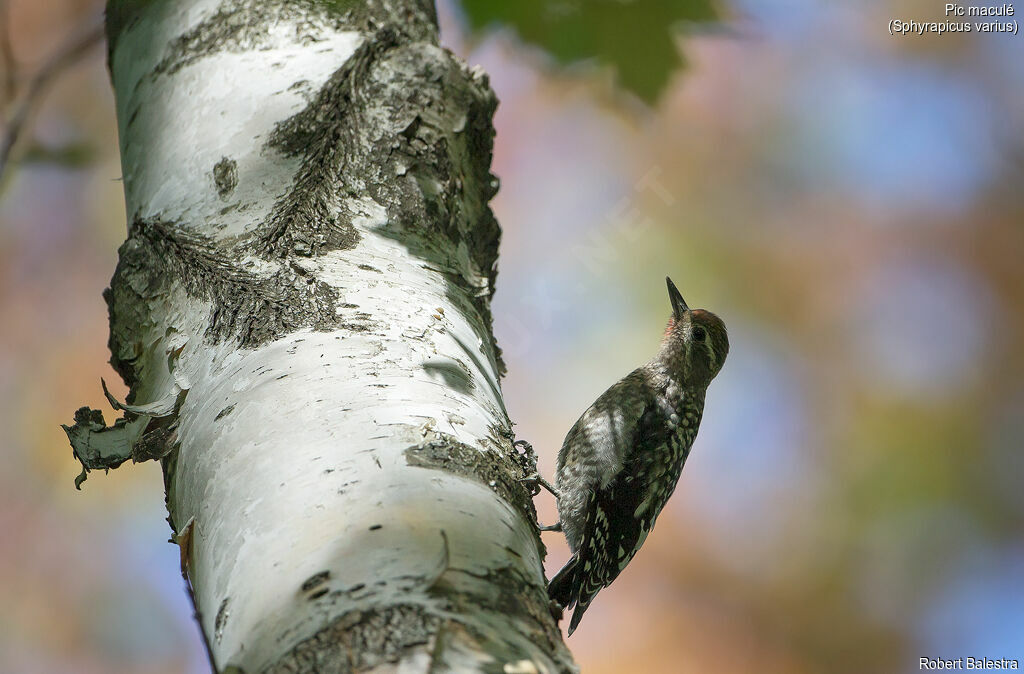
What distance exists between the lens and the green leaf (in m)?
2.35

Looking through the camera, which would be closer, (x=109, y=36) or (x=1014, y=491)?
(x=109, y=36)

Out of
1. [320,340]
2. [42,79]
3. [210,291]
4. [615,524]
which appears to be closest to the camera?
[320,340]

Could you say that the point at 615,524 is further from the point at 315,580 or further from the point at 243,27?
the point at 315,580

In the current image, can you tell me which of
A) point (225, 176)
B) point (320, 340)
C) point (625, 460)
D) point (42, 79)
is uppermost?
point (625, 460)

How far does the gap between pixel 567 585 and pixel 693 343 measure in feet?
4.32

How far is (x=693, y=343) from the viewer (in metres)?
3.92

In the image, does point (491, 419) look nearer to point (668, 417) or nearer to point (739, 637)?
point (668, 417)

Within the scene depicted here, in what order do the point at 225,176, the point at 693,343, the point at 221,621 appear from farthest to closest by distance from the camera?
the point at 693,343
the point at 225,176
the point at 221,621

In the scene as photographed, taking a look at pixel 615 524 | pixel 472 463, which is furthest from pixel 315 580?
pixel 615 524

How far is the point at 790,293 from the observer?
172 inches

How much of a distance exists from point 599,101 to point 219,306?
6.13 ft

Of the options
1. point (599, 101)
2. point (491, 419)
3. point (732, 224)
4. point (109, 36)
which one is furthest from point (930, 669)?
point (109, 36)

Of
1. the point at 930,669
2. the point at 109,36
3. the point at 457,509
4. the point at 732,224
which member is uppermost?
the point at 732,224

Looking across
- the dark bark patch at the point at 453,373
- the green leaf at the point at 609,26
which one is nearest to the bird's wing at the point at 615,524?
the green leaf at the point at 609,26
